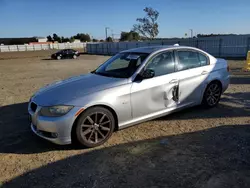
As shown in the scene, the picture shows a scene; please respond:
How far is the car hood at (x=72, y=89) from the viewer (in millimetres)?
3715

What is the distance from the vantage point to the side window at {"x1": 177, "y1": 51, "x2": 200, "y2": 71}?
15.9ft

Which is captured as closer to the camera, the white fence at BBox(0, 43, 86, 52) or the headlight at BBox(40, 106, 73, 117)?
the headlight at BBox(40, 106, 73, 117)

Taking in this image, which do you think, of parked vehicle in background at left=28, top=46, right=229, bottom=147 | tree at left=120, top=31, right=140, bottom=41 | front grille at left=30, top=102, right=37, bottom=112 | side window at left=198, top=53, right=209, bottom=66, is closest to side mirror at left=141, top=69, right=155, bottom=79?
parked vehicle in background at left=28, top=46, right=229, bottom=147

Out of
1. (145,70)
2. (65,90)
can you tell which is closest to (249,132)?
(145,70)

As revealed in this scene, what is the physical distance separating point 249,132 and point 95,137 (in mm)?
2669

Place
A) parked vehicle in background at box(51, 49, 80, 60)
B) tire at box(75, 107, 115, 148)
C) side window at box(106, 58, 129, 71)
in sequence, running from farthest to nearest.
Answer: parked vehicle in background at box(51, 49, 80, 60) < side window at box(106, 58, 129, 71) < tire at box(75, 107, 115, 148)

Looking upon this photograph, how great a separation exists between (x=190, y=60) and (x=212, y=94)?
104 centimetres

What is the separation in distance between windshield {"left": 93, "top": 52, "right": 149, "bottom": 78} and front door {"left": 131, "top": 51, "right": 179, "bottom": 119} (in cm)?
22

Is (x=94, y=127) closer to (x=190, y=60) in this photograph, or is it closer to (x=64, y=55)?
(x=190, y=60)

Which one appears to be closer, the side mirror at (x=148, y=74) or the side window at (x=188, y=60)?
the side mirror at (x=148, y=74)

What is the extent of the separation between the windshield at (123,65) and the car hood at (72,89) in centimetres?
25

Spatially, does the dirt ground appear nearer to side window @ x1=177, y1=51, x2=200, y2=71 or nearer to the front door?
the front door

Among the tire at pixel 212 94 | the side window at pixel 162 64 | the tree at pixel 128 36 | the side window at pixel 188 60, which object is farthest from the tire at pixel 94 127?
the tree at pixel 128 36

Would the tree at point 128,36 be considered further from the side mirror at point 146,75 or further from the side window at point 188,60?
the side mirror at point 146,75
